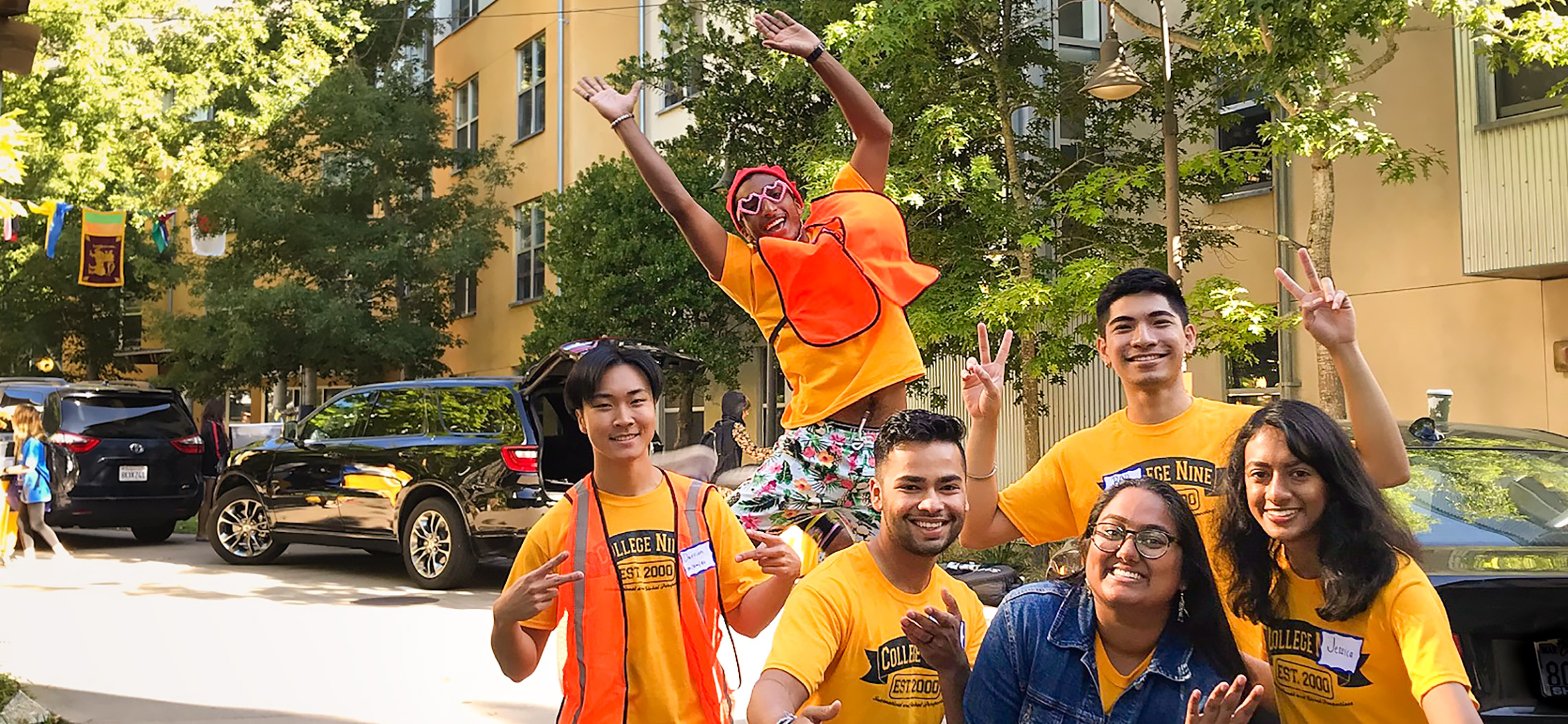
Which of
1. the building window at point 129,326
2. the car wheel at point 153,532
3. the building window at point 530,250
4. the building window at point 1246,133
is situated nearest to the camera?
the building window at point 1246,133

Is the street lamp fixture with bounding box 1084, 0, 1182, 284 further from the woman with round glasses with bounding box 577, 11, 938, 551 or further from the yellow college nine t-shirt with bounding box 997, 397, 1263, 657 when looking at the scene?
the yellow college nine t-shirt with bounding box 997, 397, 1263, 657

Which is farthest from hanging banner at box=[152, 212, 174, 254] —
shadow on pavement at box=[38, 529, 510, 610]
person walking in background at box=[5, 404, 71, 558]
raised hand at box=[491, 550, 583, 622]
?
raised hand at box=[491, 550, 583, 622]

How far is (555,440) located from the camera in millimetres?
12648

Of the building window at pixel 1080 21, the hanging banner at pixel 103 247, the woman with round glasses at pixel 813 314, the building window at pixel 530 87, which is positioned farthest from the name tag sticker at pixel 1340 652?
the hanging banner at pixel 103 247

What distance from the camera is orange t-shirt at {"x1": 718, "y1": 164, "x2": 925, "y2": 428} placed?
15.3 feet

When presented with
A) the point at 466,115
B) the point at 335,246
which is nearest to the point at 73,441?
the point at 335,246

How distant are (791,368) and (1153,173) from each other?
31.5ft

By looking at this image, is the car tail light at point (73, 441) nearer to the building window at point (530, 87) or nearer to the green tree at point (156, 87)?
the green tree at point (156, 87)

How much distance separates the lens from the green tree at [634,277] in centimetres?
2002

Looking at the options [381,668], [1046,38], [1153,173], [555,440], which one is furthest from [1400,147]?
[381,668]

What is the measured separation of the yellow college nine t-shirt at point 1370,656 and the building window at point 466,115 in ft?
97.7

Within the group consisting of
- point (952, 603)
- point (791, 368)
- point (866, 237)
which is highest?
point (866, 237)

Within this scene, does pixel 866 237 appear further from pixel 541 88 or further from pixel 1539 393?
pixel 541 88

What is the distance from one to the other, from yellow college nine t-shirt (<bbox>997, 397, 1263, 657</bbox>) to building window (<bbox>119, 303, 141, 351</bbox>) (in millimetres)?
35692
